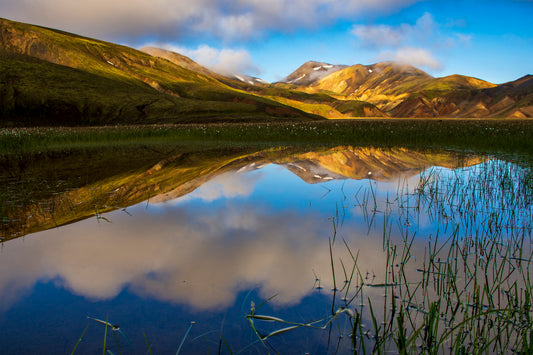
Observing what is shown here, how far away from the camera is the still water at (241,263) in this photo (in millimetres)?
2443

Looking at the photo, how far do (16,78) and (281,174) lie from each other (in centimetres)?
9491

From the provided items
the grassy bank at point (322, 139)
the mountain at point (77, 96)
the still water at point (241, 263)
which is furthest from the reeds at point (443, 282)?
the mountain at point (77, 96)

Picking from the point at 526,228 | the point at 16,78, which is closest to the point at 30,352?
the point at 526,228

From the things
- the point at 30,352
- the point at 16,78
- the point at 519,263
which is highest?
the point at 16,78

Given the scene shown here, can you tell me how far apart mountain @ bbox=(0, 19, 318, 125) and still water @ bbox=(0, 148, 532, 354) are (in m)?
66.1

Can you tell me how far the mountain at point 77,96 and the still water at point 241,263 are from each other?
66.1 m

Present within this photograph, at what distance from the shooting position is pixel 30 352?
7.36ft

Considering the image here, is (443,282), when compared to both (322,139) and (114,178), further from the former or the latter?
(322,139)

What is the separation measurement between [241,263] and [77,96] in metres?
90.7

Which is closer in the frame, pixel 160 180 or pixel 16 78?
pixel 160 180

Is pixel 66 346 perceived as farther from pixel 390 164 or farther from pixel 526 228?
pixel 390 164

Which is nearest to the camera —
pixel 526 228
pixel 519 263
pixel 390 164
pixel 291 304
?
pixel 291 304

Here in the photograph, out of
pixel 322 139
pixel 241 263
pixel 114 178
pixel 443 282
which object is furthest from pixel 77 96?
pixel 443 282

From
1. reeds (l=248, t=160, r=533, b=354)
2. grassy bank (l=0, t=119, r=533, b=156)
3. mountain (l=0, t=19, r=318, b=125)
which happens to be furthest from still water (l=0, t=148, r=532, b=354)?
mountain (l=0, t=19, r=318, b=125)
